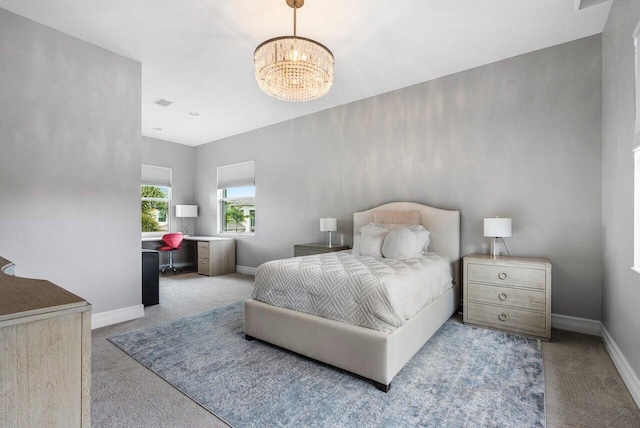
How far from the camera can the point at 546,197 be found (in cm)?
313

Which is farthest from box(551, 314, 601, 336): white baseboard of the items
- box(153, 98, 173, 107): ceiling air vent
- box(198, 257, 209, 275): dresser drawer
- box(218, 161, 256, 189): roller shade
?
box(153, 98, 173, 107): ceiling air vent

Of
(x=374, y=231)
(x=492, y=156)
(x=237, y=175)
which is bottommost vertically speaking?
(x=374, y=231)

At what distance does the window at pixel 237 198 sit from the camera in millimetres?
6184

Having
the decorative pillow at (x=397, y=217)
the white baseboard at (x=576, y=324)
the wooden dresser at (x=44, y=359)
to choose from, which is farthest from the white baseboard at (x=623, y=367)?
the wooden dresser at (x=44, y=359)

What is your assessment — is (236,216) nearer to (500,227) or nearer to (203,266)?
(203,266)

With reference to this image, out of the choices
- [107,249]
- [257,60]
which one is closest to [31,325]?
[257,60]

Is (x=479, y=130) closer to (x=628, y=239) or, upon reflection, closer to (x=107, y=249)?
(x=628, y=239)

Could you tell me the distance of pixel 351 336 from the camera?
2.09m

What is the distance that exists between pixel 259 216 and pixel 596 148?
4.88 meters

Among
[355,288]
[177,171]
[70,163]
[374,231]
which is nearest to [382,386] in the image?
[355,288]

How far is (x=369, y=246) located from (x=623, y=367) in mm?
2168

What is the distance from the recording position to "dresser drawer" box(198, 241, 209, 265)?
19.2 ft

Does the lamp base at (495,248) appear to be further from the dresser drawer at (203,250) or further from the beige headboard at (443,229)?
the dresser drawer at (203,250)

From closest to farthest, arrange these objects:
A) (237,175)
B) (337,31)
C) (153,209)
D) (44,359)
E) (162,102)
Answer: (44,359) → (337,31) → (162,102) → (237,175) → (153,209)
